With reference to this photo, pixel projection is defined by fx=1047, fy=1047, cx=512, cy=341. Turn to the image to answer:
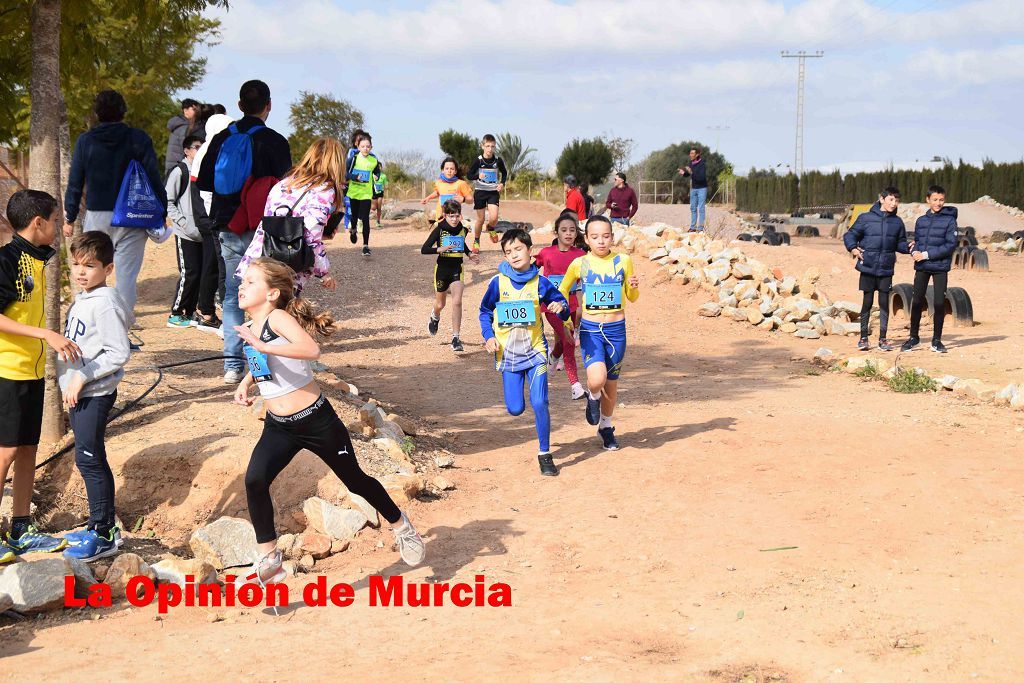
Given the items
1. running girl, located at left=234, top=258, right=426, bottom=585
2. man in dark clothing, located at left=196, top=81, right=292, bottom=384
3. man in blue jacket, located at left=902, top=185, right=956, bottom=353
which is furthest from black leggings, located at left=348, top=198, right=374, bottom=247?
running girl, located at left=234, top=258, right=426, bottom=585

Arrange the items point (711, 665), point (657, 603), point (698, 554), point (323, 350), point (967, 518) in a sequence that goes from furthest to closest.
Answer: point (323, 350), point (967, 518), point (698, 554), point (657, 603), point (711, 665)

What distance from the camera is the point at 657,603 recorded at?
16.9 feet

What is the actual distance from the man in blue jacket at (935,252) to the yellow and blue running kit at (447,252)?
18.4ft

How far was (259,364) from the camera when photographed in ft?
16.2

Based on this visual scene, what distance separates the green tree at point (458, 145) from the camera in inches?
1617

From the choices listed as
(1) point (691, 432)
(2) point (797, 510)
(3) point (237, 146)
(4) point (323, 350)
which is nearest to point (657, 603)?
A: (2) point (797, 510)

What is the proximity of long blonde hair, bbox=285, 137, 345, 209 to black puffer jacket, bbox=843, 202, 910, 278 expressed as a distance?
26.4ft

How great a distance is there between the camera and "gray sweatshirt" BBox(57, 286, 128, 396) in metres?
5.39

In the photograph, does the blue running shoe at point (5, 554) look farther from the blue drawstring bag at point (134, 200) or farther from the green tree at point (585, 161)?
the green tree at point (585, 161)

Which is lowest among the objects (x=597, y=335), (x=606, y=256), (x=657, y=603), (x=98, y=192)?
(x=657, y=603)

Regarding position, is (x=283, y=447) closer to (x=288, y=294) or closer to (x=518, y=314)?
(x=288, y=294)

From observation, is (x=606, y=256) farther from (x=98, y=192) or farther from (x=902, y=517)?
(x=98, y=192)

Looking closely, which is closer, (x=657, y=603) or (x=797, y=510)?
(x=657, y=603)

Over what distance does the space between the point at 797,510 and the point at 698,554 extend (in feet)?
3.23
